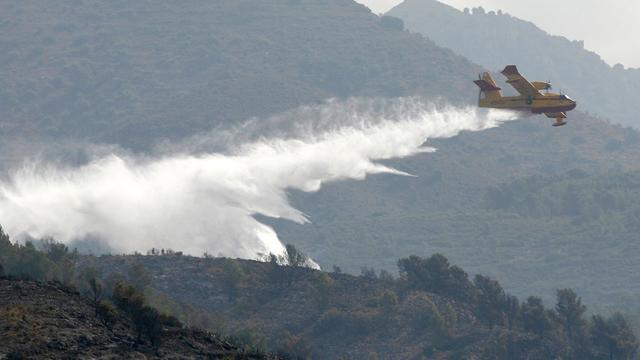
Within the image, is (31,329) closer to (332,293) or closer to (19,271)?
(19,271)

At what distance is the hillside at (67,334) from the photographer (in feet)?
172

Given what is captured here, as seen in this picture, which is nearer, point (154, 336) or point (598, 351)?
point (154, 336)

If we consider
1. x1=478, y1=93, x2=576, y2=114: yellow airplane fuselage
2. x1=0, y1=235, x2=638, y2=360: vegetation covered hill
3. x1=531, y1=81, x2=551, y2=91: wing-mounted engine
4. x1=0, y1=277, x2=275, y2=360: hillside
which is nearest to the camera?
x1=0, y1=277, x2=275, y2=360: hillside

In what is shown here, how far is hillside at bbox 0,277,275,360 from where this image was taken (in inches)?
2068

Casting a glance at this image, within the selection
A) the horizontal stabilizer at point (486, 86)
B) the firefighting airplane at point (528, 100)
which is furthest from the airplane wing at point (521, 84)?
the horizontal stabilizer at point (486, 86)

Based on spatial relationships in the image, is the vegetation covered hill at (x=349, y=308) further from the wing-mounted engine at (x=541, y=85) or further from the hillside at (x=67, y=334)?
the hillside at (x=67, y=334)

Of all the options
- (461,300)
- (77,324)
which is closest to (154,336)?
(77,324)

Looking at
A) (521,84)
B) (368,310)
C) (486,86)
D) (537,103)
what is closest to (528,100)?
(537,103)

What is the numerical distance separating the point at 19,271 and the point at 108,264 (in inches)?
1493

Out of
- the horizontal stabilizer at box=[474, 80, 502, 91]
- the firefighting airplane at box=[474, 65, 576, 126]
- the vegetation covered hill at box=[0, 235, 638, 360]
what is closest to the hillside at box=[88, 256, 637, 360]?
the vegetation covered hill at box=[0, 235, 638, 360]

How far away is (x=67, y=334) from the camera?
54406 mm

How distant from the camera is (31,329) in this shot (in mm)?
53875

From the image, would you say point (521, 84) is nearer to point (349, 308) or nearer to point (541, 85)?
point (541, 85)

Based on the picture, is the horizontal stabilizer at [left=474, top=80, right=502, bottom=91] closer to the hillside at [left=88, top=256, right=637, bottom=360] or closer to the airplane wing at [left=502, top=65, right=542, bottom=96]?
the airplane wing at [left=502, top=65, right=542, bottom=96]
